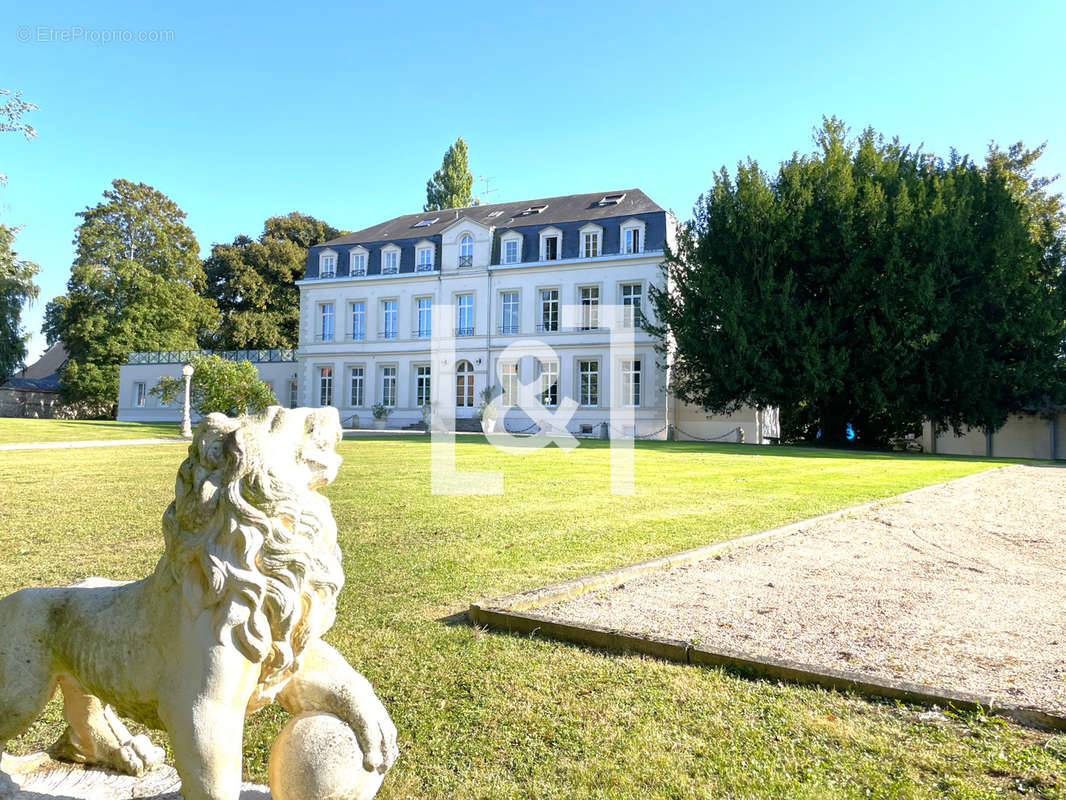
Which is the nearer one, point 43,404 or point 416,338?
point 416,338

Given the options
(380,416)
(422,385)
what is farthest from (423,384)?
(380,416)

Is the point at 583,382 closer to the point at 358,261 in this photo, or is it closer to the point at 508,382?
the point at 508,382

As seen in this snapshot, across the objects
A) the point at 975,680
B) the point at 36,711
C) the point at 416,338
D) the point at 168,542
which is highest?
the point at 416,338

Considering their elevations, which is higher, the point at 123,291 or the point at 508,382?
the point at 123,291

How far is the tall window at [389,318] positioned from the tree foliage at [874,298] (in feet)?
57.9

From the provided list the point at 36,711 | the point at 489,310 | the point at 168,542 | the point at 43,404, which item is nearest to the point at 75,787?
the point at 36,711

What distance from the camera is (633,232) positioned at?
33406 millimetres

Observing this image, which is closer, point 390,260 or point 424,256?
point 424,256

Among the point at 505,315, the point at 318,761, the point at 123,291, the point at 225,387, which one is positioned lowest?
the point at 318,761

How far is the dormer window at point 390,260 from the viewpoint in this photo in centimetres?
3847

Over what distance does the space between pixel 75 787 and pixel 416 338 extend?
3632 cm

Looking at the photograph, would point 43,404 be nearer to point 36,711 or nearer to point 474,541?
point 474,541

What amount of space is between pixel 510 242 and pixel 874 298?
1783 cm

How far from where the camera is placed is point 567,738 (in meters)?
2.48
